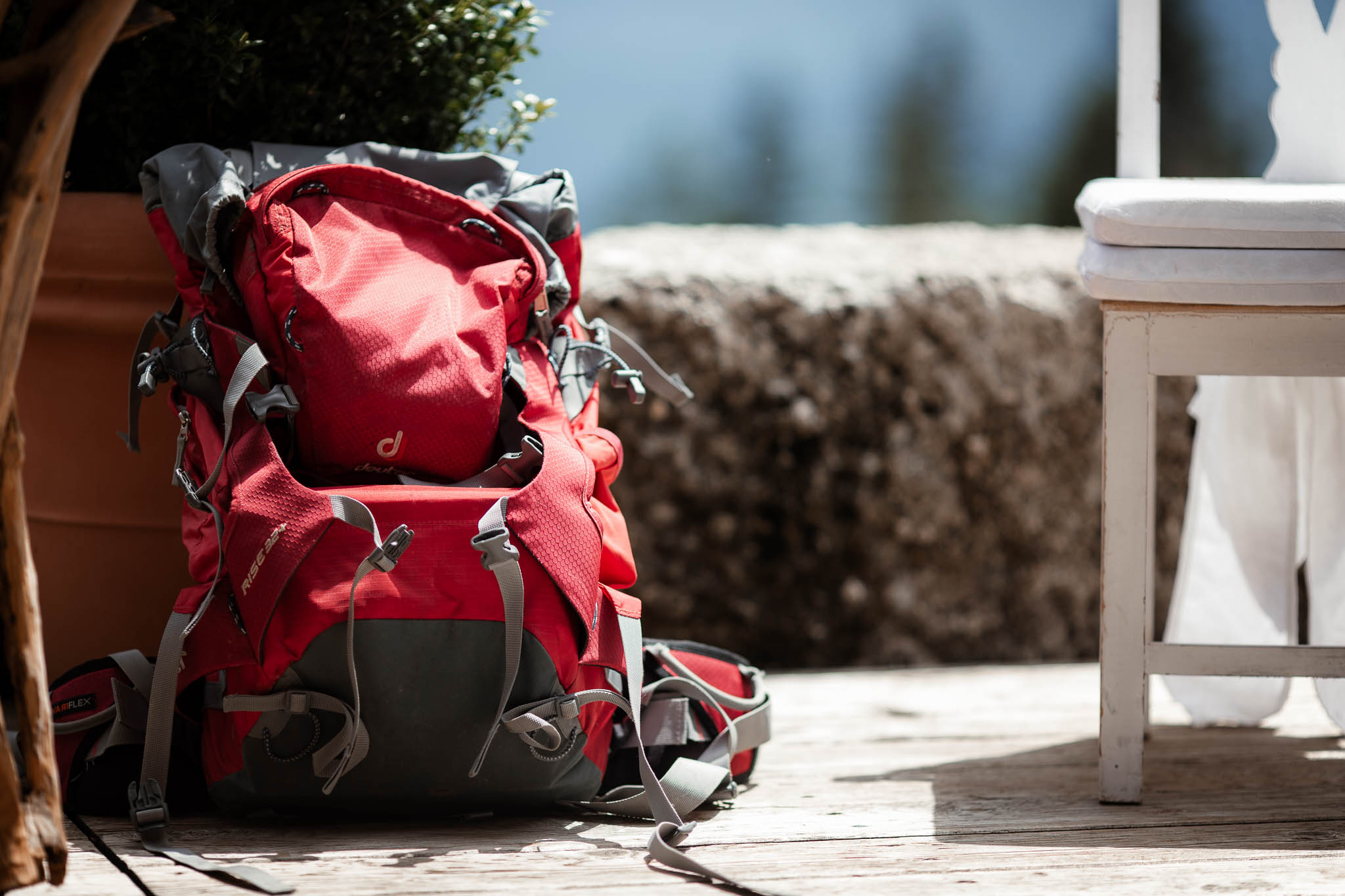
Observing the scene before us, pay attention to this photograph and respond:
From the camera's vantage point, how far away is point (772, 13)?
3699 mm

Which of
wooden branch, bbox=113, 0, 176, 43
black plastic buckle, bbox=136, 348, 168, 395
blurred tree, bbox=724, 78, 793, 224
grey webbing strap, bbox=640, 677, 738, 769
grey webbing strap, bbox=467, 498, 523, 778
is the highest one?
blurred tree, bbox=724, 78, 793, 224

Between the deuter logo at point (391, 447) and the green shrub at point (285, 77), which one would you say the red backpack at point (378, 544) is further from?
the green shrub at point (285, 77)

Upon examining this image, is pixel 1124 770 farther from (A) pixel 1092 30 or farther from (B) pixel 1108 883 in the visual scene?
(A) pixel 1092 30

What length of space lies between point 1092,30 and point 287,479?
4.27 meters

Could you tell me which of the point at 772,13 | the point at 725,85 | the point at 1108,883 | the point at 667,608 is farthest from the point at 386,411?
the point at 725,85

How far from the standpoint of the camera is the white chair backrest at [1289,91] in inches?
55.9

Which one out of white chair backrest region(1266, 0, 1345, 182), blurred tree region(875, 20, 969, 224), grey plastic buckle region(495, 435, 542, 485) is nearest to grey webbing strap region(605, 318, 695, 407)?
grey plastic buckle region(495, 435, 542, 485)

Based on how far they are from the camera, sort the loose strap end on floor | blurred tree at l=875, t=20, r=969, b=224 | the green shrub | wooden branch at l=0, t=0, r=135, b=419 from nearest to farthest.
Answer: wooden branch at l=0, t=0, r=135, b=419
the loose strap end on floor
the green shrub
blurred tree at l=875, t=20, r=969, b=224

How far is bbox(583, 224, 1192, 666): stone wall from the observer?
1964 mm

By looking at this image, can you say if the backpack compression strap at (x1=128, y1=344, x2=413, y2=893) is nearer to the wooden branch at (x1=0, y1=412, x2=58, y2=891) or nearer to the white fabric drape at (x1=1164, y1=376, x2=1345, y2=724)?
the wooden branch at (x1=0, y1=412, x2=58, y2=891)

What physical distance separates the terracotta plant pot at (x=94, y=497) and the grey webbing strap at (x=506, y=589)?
1.68 ft

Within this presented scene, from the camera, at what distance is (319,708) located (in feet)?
3.31

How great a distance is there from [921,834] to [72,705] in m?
0.78

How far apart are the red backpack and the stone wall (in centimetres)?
72
